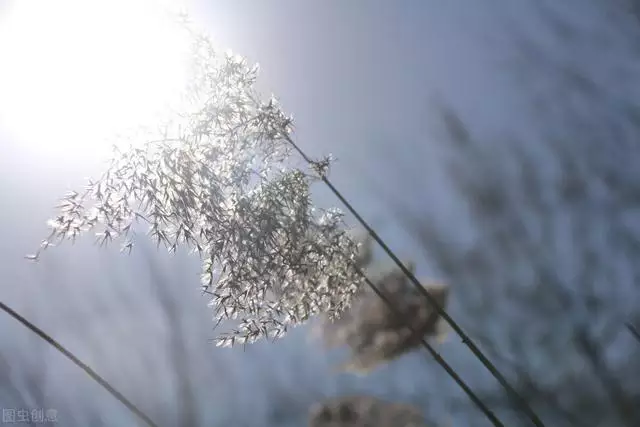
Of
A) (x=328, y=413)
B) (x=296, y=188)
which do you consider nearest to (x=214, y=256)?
(x=296, y=188)

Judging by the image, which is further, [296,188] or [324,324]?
[324,324]

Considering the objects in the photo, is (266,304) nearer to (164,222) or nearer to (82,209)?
(164,222)

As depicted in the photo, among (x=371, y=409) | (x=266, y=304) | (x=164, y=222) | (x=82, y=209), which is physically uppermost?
(x=82, y=209)

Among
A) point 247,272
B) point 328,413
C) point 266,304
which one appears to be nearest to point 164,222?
point 247,272

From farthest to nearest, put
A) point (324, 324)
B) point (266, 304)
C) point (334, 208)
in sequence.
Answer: point (324, 324) < point (334, 208) < point (266, 304)

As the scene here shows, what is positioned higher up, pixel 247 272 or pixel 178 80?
pixel 178 80

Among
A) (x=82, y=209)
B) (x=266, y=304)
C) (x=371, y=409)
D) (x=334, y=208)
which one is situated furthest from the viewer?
(x=371, y=409)

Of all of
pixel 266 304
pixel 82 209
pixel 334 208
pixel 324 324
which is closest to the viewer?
pixel 82 209

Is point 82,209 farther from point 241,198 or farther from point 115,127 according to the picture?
point 241,198

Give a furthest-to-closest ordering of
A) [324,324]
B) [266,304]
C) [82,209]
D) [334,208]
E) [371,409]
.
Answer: [371,409] < [324,324] < [334,208] < [266,304] < [82,209]
